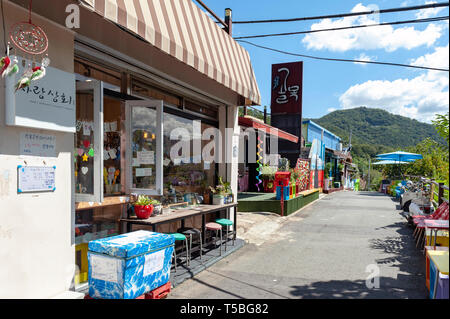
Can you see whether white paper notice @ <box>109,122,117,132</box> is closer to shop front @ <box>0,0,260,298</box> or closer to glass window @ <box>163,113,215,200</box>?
shop front @ <box>0,0,260,298</box>

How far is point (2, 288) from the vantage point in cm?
335

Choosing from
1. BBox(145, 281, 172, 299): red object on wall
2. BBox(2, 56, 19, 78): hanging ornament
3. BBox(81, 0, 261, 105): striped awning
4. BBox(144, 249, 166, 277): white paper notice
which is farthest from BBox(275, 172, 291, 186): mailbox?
BBox(2, 56, 19, 78): hanging ornament

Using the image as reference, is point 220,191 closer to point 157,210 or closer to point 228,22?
point 157,210

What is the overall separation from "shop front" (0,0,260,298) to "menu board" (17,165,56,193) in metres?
0.07

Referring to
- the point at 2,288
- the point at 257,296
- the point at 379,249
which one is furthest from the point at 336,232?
the point at 2,288

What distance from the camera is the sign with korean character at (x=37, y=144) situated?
360 cm

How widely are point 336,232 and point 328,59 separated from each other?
5201mm

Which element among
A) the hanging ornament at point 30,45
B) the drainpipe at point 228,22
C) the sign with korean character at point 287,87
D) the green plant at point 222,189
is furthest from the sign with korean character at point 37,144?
the sign with korean character at point 287,87

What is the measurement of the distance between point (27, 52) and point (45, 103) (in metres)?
0.56

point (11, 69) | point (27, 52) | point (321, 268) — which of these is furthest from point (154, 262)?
point (321, 268)

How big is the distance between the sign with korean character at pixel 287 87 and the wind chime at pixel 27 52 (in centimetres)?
1504

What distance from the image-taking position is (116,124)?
544cm

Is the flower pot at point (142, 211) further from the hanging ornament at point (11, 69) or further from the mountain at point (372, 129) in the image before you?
the mountain at point (372, 129)
